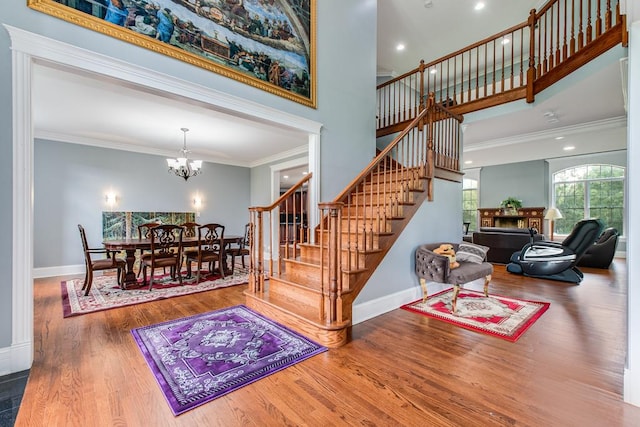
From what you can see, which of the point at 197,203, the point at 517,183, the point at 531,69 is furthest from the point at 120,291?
the point at 517,183

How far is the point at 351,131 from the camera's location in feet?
14.1

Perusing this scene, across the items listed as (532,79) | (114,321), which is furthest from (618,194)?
(114,321)

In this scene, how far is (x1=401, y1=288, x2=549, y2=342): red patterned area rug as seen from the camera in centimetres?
274

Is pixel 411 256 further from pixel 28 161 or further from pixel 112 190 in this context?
pixel 112 190

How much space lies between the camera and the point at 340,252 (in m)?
2.43

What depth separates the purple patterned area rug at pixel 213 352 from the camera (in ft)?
5.93

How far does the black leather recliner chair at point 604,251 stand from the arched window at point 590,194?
8.20 feet

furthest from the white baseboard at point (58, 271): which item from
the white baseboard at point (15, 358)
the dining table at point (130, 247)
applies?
the white baseboard at point (15, 358)

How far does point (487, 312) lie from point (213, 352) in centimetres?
299

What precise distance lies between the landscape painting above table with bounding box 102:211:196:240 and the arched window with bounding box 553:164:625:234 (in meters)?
11.2

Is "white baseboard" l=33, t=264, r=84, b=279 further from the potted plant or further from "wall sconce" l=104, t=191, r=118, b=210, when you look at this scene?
the potted plant

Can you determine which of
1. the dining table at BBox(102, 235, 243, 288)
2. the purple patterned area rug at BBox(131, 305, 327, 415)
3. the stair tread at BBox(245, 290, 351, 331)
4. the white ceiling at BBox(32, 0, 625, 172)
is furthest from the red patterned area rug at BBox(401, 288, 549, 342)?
the dining table at BBox(102, 235, 243, 288)

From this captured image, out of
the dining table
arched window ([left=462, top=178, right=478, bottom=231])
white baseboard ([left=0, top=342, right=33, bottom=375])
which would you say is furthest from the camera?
arched window ([left=462, top=178, right=478, bottom=231])

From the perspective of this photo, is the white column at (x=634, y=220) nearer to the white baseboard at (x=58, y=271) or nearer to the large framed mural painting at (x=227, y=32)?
the large framed mural painting at (x=227, y=32)
